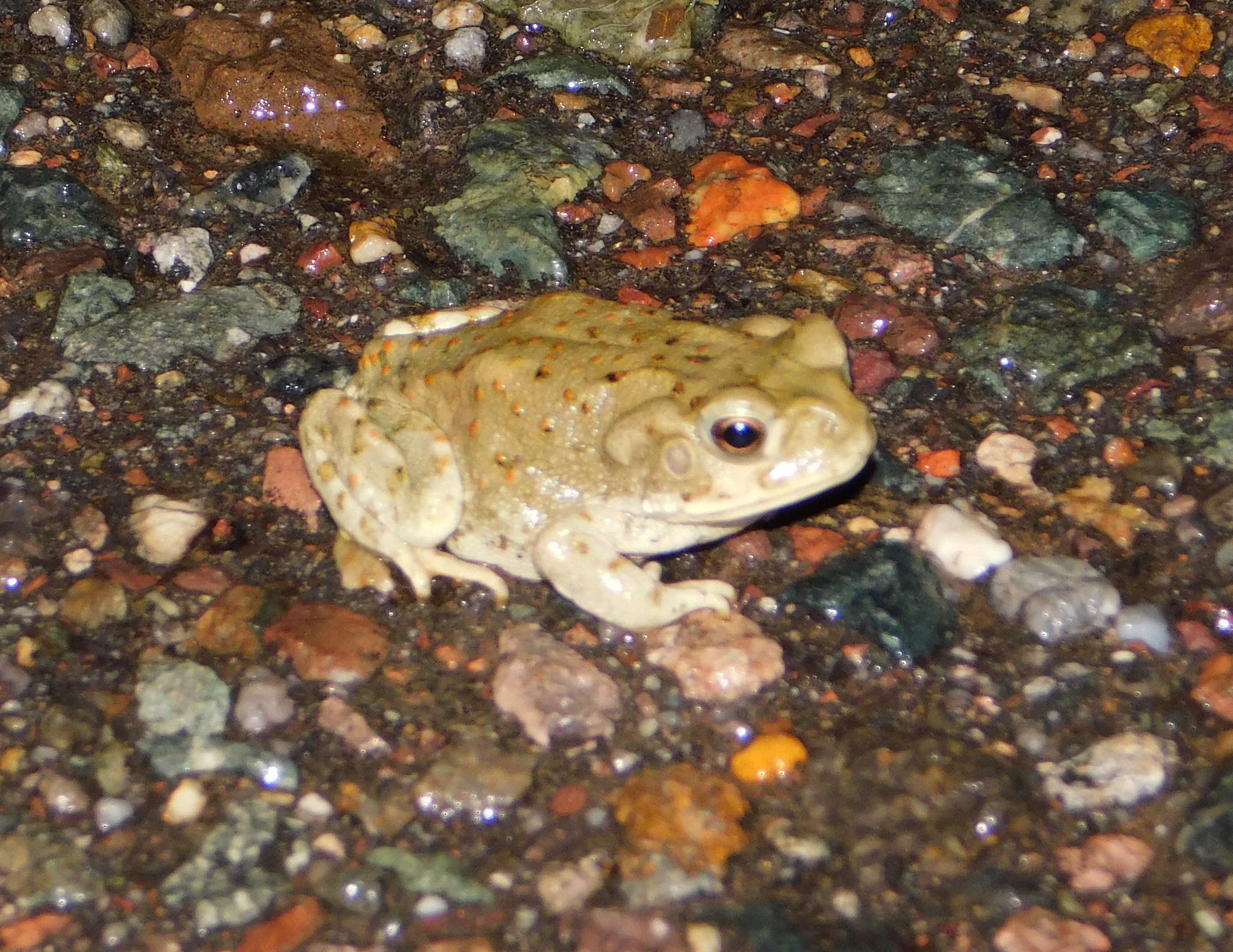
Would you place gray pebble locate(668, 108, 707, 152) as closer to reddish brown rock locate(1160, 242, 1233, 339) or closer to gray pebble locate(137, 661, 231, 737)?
reddish brown rock locate(1160, 242, 1233, 339)

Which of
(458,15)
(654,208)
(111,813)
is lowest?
(111,813)

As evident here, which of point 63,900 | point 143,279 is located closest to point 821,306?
point 143,279

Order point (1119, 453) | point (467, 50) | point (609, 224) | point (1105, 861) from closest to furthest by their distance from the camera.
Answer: point (1105, 861), point (1119, 453), point (609, 224), point (467, 50)

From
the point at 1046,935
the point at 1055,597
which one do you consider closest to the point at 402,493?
the point at 1055,597

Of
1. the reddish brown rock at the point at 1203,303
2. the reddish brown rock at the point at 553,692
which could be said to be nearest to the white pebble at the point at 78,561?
the reddish brown rock at the point at 553,692

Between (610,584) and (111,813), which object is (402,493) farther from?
(111,813)

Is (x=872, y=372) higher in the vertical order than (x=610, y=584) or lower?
higher

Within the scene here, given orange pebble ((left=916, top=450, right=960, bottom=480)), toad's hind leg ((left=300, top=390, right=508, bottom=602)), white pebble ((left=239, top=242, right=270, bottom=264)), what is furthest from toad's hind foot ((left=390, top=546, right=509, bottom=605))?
white pebble ((left=239, top=242, right=270, bottom=264))
